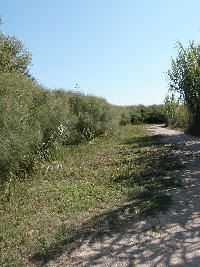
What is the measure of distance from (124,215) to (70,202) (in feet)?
3.57

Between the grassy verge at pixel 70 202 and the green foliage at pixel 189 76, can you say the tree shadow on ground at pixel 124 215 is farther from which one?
the green foliage at pixel 189 76

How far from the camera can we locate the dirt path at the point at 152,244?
2.70 meters

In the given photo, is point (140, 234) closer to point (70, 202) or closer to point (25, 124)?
point (70, 202)

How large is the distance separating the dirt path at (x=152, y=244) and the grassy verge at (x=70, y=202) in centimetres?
23

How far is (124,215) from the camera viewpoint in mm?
3842

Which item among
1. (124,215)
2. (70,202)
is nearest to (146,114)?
(70,202)

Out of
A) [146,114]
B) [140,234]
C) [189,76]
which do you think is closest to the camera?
[140,234]

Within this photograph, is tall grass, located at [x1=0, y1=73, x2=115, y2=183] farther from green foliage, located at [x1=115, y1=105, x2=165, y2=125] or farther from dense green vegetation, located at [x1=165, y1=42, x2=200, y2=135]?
green foliage, located at [x1=115, y1=105, x2=165, y2=125]

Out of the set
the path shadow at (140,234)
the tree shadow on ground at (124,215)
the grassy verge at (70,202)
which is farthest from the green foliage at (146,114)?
the path shadow at (140,234)

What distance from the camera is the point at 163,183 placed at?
527 cm

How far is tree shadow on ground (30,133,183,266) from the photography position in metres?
2.99

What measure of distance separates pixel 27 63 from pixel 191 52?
16.0m

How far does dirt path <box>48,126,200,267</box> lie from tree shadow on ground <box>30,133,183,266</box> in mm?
50

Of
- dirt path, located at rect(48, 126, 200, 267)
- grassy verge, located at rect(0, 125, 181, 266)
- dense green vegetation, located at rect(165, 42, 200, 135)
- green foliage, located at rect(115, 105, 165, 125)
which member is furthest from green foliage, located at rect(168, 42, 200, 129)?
green foliage, located at rect(115, 105, 165, 125)
